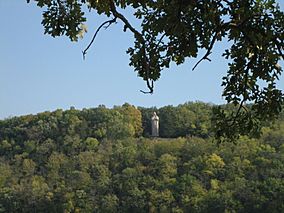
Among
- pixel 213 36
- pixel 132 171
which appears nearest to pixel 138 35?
pixel 213 36

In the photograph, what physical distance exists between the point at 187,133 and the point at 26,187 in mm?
20206

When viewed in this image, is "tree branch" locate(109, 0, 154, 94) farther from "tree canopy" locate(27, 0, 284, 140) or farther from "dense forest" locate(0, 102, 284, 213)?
"dense forest" locate(0, 102, 284, 213)

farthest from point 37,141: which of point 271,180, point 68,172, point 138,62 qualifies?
point 138,62

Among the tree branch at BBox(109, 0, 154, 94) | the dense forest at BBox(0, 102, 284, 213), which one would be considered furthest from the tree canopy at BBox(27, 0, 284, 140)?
the dense forest at BBox(0, 102, 284, 213)

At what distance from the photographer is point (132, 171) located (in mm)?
48656

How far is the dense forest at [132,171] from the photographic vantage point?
42.4 meters

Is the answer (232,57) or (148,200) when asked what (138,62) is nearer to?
(232,57)

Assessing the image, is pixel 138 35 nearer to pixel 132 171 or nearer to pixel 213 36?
pixel 213 36

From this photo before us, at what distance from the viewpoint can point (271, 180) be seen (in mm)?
40781

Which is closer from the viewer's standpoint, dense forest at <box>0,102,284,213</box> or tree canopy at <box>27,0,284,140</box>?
tree canopy at <box>27,0,284,140</box>

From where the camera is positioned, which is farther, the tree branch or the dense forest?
the dense forest

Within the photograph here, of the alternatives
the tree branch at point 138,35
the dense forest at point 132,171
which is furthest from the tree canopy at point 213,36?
the dense forest at point 132,171

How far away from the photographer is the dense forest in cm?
4244

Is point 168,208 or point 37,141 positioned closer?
point 168,208
